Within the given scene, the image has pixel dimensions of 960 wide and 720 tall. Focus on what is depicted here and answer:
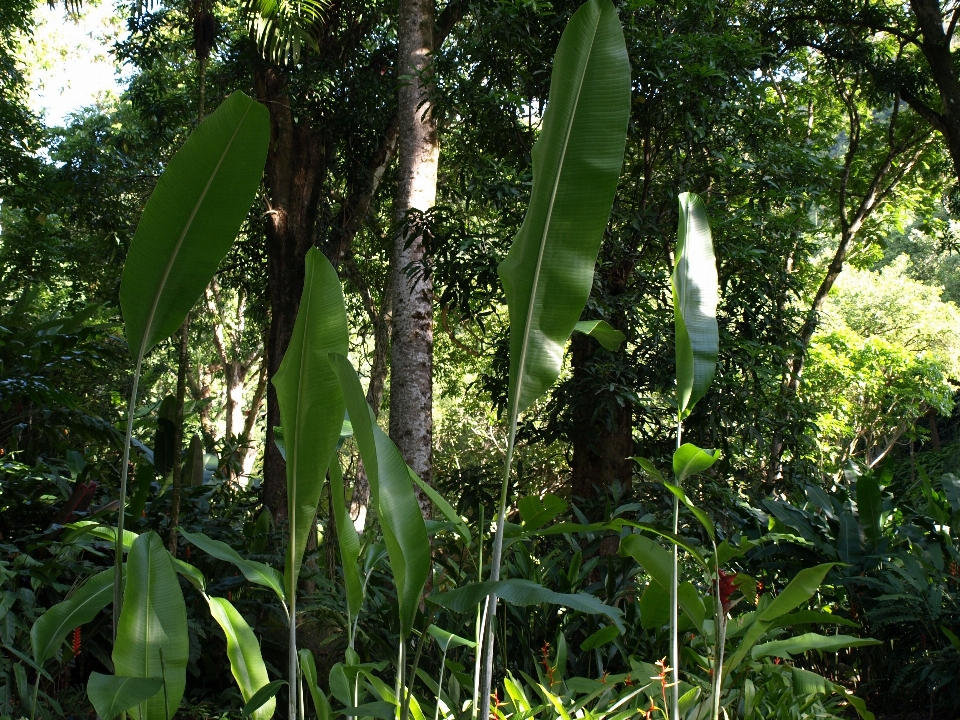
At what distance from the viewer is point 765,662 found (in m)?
2.35

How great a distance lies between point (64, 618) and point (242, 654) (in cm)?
41

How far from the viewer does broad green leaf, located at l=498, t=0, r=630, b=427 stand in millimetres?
1465

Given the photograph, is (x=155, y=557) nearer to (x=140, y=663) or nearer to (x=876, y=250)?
(x=140, y=663)

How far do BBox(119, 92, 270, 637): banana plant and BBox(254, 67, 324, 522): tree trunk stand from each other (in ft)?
19.2

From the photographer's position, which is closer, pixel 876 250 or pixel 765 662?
pixel 765 662

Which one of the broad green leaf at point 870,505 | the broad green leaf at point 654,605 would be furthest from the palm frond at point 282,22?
the broad green leaf at point 654,605

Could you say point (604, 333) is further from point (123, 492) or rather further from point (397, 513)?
point (123, 492)

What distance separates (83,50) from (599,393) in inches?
671

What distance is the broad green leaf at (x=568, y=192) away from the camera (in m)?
1.46

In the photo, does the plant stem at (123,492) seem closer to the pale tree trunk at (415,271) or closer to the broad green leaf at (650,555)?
the broad green leaf at (650,555)

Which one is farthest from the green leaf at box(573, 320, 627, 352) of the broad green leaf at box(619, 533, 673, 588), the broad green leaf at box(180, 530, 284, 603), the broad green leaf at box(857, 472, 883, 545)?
the broad green leaf at box(857, 472, 883, 545)

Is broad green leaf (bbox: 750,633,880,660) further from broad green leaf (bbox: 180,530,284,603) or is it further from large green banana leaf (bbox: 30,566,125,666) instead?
large green banana leaf (bbox: 30,566,125,666)

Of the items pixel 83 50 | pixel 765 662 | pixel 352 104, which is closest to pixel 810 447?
pixel 765 662

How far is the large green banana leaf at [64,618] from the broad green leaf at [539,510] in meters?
1.02
